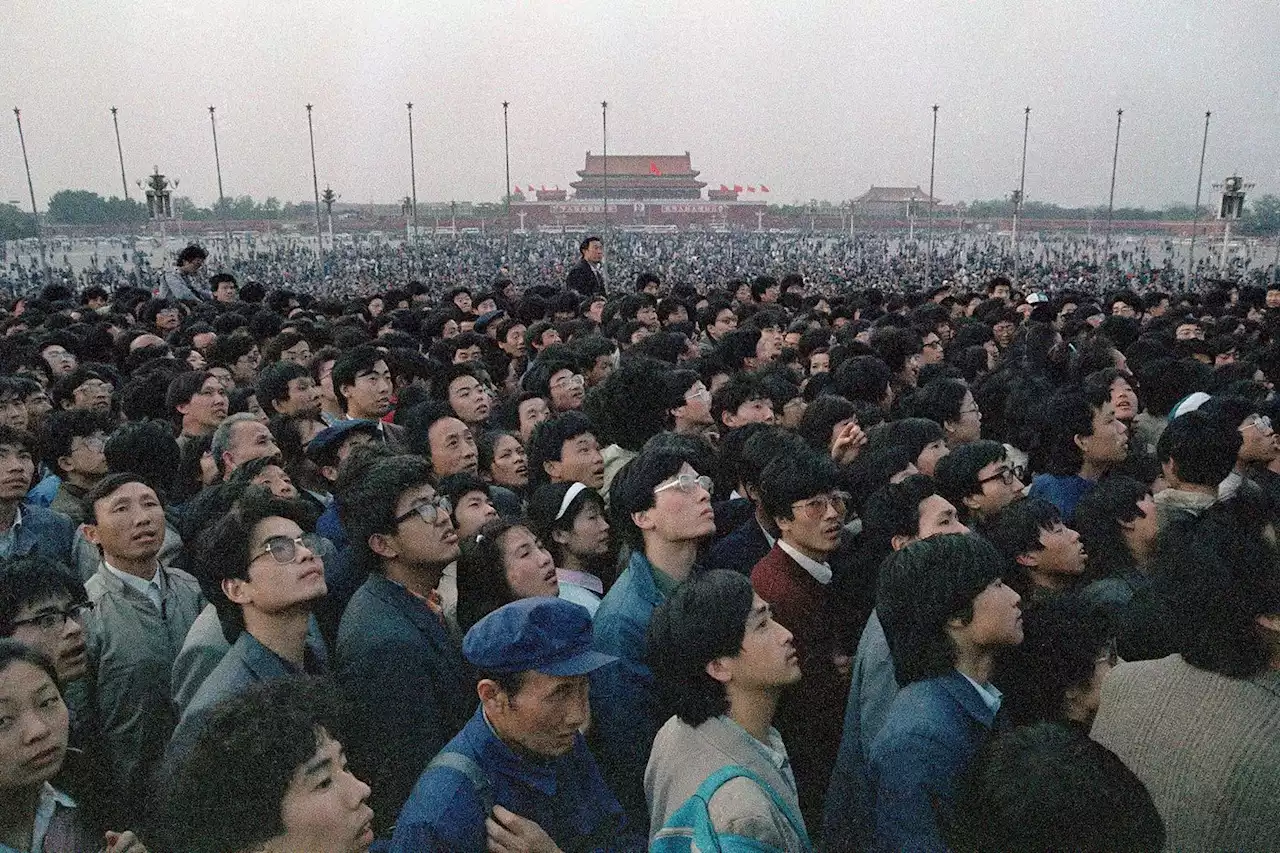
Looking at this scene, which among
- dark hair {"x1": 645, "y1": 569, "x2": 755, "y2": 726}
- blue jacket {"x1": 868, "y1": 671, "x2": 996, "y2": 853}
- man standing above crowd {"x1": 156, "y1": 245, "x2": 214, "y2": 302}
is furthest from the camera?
man standing above crowd {"x1": 156, "y1": 245, "x2": 214, "y2": 302}

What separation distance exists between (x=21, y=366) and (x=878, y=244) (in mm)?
51271

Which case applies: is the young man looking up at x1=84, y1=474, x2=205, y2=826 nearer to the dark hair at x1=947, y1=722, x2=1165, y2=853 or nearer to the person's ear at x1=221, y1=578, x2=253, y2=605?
the person's ear at x1=221, y1=578, x2=253, y2=605

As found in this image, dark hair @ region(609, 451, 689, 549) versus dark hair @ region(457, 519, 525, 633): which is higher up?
dark hair @ region(609, 451, 689, 549)

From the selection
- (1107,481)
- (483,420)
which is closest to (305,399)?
(483,420)

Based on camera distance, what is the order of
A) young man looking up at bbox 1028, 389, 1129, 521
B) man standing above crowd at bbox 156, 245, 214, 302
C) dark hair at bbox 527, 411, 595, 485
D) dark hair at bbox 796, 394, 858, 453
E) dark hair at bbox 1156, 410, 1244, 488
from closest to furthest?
dark hair at bbox 1156, 410, 1244, 488 → dark hair at bbox 527, 411, 595, 485 → young man looking up at bbox 1028, 389, 1129, 521 → dark hair at bbox 796, 394, 858, 453 → man standing above crowd at bbox 156, 245, 214, 302

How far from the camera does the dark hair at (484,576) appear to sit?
101 inches

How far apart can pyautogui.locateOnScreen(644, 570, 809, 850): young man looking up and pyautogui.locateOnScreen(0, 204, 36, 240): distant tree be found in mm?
56784

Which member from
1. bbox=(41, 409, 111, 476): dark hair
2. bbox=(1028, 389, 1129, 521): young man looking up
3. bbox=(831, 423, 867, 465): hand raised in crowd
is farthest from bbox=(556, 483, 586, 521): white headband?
bbox=(41, 409, 111, 476): dark hair

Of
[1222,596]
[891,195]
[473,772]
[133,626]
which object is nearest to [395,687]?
[473,772]

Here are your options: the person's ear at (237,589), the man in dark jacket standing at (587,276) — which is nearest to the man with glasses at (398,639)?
the person's ear at (237,589)

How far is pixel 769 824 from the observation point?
5.21 ft

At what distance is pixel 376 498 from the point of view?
2.54 m

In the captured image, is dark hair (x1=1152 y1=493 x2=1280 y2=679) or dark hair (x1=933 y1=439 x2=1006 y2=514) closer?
dark hair (x1=1152 y1=493 x2=1280 y2=679)

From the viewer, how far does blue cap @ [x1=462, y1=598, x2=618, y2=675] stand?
1778mm
